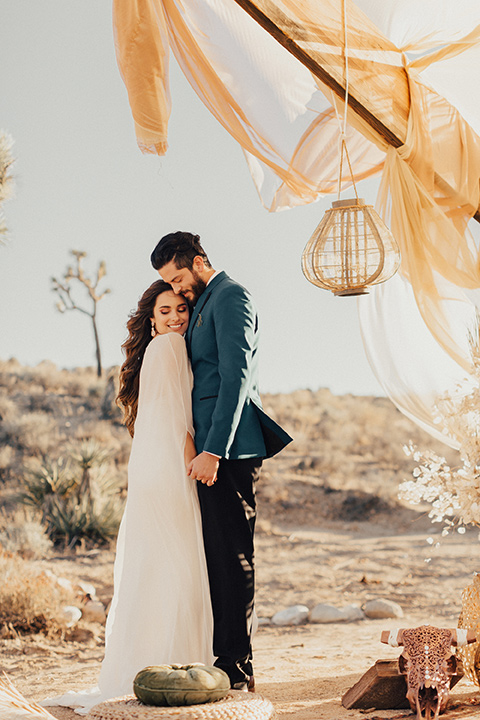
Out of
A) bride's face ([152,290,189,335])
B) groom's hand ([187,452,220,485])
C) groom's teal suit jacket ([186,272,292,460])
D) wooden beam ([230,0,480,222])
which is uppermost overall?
wooden beam ([230,0,480,222])

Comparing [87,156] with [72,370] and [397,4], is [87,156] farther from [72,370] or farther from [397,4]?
[397,4]

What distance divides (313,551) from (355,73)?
693 cm

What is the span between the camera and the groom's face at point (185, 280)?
133 inches

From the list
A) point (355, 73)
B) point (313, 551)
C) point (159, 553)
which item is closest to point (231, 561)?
point (159, 553)

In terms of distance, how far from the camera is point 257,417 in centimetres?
330

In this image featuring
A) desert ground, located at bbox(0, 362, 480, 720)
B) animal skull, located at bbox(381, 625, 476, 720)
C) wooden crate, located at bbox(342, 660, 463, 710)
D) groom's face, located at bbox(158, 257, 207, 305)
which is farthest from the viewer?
desert ground, located at bbox(0, 362, 480, 720)

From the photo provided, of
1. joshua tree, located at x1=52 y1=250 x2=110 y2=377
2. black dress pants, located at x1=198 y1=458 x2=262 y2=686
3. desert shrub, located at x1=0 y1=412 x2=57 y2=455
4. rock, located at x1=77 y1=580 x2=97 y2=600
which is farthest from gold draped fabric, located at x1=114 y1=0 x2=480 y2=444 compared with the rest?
joshua tree, located at x1=52 y1=250 x2=110 y2=377

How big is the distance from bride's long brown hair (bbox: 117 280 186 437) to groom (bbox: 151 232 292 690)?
0.22 meters

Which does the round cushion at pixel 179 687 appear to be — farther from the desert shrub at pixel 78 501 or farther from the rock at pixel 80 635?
the desert shrub at pixel 78 501

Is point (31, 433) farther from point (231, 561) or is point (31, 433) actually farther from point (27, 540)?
point (231, 561)

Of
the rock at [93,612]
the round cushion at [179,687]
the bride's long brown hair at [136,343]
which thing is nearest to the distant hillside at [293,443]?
the rock at [93,612]

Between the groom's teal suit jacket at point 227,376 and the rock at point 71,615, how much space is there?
290 centimetres

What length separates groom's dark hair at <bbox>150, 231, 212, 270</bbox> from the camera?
335 centimetres

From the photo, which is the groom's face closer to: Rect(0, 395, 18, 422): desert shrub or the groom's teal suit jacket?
the groom's teal suit jacket
